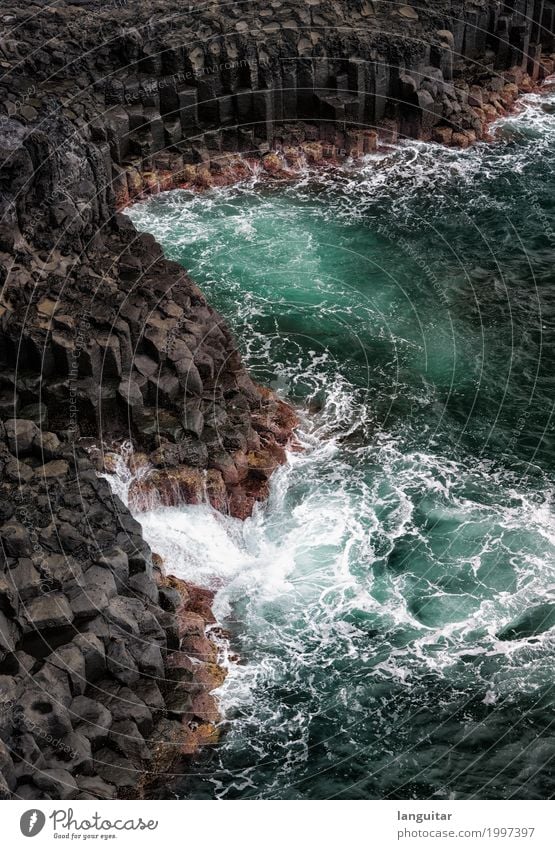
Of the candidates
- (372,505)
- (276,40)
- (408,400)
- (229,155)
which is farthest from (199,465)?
(276,40)

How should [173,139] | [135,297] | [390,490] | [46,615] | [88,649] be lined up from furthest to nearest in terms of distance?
[173,139] < [135,297] < [390,490] < [46,615] < [88,649]

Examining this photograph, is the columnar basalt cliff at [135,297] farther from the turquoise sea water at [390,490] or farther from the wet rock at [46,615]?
the turquoise sea water at [390,490]

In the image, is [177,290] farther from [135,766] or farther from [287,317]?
[135,766]

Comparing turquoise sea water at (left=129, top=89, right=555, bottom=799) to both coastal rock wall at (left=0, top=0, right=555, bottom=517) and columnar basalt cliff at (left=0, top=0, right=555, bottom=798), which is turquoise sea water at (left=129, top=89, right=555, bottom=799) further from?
coastal rock wall at (left=0, top=0, right=555, bottom=517)

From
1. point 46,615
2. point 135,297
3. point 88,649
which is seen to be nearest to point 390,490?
point 135,297

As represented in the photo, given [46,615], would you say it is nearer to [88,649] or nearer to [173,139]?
[88,649]
